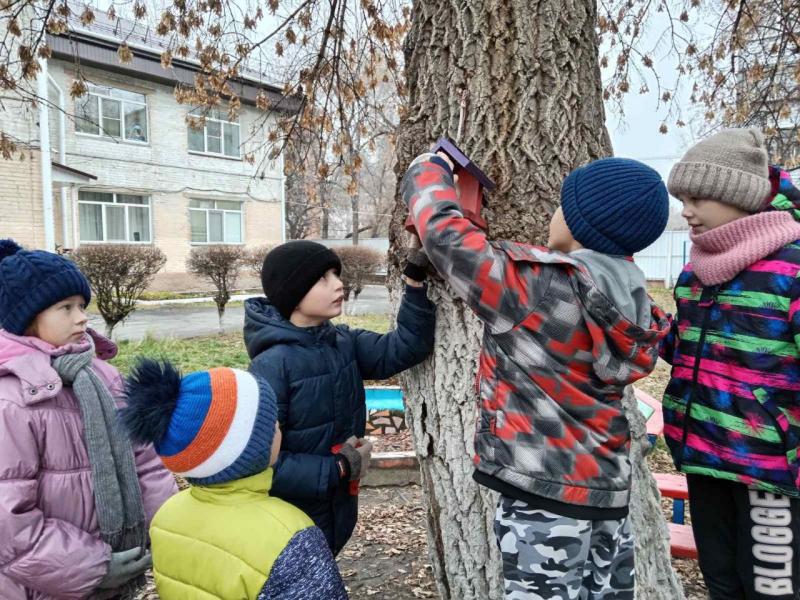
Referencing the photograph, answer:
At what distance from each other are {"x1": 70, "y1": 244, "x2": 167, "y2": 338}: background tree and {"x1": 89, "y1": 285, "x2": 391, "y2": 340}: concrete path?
631mm

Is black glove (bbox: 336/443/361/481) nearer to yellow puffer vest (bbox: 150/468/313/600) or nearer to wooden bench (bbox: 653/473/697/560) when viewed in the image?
yellow puffer vest (bbox: 150/468/313/600)

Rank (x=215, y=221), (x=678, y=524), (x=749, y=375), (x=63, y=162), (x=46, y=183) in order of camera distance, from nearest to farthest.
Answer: (x=749, y=375) < (x=678, y=524) < (x=46, y=183) < (x=63, y=162) < (x=215, y=221)

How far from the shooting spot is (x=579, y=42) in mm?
2145

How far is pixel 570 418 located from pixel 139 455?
4.90 feet

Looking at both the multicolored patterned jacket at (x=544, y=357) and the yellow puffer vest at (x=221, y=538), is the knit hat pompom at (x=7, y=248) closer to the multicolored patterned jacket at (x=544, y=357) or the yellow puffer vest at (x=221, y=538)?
the yellow puffer vest at (x=221, y=538)

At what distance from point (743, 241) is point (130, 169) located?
18.4 metres

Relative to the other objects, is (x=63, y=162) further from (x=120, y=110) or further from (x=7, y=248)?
(x=7, y=248)

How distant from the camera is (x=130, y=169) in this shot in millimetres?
17562

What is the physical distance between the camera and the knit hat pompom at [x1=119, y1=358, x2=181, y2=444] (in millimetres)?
1391

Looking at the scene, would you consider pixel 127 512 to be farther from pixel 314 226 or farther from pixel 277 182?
pixel 314 226

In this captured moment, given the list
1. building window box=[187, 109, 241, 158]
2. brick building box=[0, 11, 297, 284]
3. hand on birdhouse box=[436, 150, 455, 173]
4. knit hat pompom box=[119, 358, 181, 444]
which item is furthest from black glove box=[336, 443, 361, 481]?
building window box=[187, 109, 241, 158]

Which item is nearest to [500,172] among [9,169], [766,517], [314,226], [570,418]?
[570,418]

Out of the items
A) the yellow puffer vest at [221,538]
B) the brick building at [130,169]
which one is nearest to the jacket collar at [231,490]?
the yellow puffer vest at [221,538]

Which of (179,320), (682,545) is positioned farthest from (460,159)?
(179,320)
